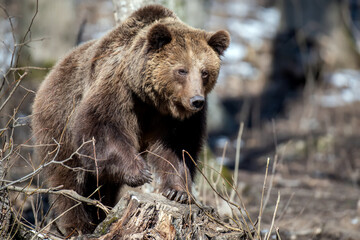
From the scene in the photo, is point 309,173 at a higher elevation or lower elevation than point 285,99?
lower

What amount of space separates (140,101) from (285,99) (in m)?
11.6

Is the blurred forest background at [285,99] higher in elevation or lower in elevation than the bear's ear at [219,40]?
lower

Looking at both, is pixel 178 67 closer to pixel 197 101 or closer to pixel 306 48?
pixel 197 101

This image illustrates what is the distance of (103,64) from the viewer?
4992mm

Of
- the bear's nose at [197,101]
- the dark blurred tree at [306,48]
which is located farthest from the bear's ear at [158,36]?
the dark blurred tree at [306,48]

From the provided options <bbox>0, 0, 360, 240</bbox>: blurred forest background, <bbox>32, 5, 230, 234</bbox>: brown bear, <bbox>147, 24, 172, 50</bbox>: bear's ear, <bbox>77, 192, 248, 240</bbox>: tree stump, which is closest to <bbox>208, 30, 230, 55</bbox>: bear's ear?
<bbox>32, 5, 230, 234</bbox>: brown bear

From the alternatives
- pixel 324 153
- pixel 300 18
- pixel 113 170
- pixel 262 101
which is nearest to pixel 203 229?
pixel 113 170

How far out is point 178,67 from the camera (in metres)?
4.74

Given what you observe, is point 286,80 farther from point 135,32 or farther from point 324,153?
point 135,32

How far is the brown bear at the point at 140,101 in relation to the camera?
4750mm

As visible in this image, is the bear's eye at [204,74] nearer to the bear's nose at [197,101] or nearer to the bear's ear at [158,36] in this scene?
the bear's nose at [197,101]

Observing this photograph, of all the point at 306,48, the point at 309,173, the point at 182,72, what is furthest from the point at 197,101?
the point at 306,48

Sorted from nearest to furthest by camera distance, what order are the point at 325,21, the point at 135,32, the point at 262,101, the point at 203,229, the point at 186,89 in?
1. the point at 203,229
2. the point at 186,89
3. the point at 135,32
4. the point at 262,101
5. the point at 325,21

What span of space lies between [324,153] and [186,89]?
7151 mm
